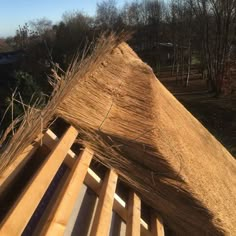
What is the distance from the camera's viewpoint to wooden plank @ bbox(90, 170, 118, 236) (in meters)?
2.18

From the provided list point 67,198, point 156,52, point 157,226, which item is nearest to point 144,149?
point 157,226

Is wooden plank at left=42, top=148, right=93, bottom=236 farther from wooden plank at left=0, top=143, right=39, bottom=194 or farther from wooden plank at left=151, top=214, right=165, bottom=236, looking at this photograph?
wooden plank at left=151, top=214, right=165, bottom=236

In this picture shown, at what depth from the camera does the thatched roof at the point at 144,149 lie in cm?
292

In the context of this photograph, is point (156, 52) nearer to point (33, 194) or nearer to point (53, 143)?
point (53, 143)

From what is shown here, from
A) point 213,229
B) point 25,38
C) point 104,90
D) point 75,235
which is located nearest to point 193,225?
point 213,229

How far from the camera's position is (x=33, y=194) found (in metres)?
1.93

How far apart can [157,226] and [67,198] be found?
35.8 inches

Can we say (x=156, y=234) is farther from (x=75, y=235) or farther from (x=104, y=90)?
(x=104, y=90)

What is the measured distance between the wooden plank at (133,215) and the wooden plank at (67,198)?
0.36m

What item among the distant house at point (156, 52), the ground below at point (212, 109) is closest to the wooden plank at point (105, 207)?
the ground below at point (212, 109)

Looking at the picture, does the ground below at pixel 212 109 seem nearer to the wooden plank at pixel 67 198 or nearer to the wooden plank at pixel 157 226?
the wooden plank at pixel 157 226

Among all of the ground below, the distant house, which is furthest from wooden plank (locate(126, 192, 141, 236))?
the distant house

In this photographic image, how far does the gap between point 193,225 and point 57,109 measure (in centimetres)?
106

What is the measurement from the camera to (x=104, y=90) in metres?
3.62
